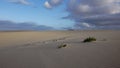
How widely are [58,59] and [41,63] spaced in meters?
0.59

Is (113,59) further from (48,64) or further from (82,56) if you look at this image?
(48,64)

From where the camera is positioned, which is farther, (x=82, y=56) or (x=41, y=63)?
(x=82, y=56)

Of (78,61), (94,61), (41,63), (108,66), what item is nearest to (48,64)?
(41,63)

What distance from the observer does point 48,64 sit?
602 centimetres

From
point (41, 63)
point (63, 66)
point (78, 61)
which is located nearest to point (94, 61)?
point (78, 61)

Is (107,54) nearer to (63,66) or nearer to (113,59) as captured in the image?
(113,59)

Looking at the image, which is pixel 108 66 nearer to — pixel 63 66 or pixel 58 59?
pixel 63 66

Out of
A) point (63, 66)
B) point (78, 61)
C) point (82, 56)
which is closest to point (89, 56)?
point (82, 56)

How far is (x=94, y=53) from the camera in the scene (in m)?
7.11

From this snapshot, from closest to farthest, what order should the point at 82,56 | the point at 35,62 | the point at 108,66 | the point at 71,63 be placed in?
1. the point at 108,66
2. the point at 71,63
3. the point at 35,62
4. the point at 82,56

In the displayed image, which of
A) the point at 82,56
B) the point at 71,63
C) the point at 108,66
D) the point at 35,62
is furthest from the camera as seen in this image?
the point at 82,56

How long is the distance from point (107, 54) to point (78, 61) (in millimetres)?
1165

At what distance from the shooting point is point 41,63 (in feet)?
20.3

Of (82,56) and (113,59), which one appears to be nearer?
(113,59)
